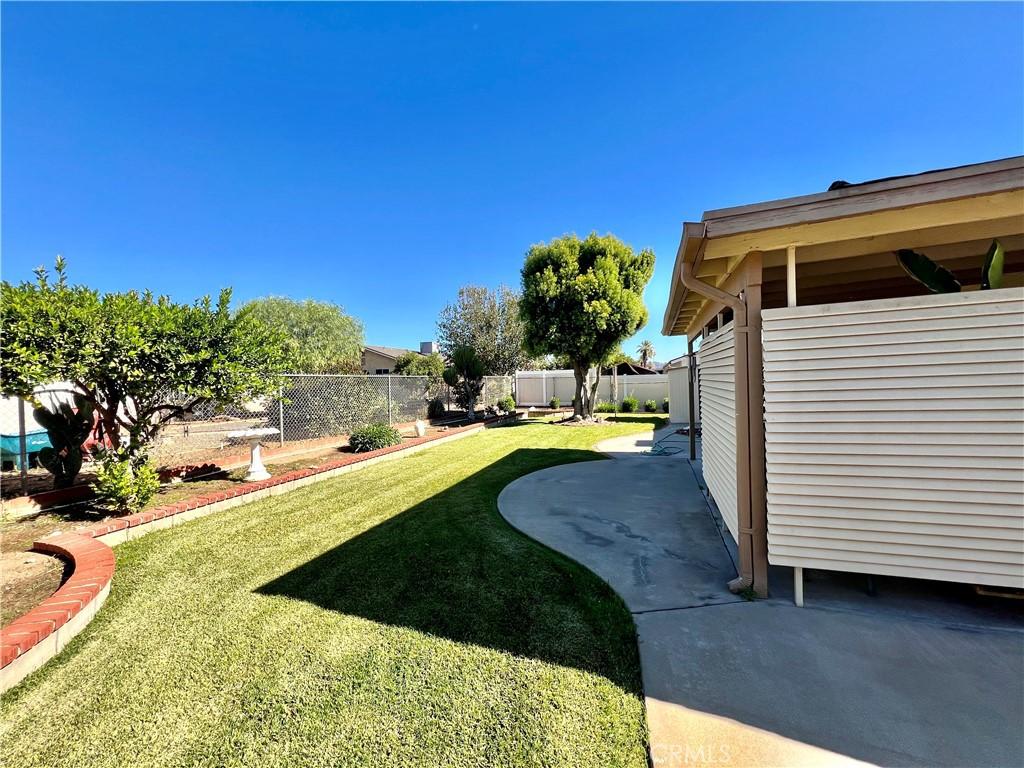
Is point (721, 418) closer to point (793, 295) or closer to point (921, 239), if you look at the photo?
point (793, 295)

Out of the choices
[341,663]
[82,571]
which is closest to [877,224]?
[341,663]

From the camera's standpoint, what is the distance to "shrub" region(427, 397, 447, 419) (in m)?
14.3

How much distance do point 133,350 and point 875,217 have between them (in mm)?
6781

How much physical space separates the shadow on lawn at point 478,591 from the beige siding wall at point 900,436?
1487 mm

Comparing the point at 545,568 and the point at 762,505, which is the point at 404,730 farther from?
the point at 762,505

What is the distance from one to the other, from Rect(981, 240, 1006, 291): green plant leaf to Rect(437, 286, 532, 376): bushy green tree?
21.4 m

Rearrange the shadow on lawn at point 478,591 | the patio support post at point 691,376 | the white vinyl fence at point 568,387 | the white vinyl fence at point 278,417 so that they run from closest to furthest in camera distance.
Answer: the shadow on lawn at point 478,591, the white vinyl fence at point 278,417, the patio support post at point 691,376, the white vinyl fence at point 568,387

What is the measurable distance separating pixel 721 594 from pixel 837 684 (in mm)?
984

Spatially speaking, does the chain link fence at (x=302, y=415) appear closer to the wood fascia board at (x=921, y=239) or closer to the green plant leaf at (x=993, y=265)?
the wood fascia board at (x=921, y=239)

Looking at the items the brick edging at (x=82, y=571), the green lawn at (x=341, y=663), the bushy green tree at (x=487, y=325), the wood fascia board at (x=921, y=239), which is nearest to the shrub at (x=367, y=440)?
the brick edging at (x=82, y=571)

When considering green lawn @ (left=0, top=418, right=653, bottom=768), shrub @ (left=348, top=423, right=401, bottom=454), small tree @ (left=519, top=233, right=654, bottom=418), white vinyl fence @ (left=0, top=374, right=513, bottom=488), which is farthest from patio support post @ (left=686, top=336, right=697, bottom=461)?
white vinyl fence @ (left=0, top=374, right=513, bottom=488)

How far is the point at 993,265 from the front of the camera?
2.58m

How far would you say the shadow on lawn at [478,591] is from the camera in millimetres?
2395

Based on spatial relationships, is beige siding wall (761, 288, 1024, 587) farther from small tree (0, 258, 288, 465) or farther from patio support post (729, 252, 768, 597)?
small tree (0, 258, 288, 465)
